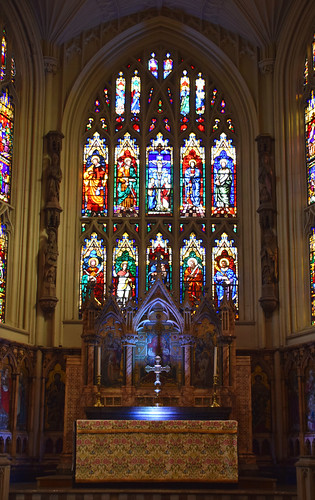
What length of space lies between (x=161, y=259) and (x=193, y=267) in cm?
113

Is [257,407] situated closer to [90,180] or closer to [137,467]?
[137,467]

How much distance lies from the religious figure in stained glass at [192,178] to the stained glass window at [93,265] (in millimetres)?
2732

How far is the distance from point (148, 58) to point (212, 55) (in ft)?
6.86

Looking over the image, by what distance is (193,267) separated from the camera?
22.6 metres

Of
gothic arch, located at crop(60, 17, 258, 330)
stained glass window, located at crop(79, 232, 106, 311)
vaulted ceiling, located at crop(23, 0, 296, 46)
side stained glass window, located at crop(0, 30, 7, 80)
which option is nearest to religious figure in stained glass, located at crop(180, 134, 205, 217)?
gothic arch, located at crop(60, 17, 258, 330)

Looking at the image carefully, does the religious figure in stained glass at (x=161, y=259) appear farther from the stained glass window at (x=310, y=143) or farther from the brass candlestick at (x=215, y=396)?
the stained glass window at (x=310, y=143)

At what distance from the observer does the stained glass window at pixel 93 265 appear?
22391mm

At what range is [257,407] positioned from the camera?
20.6 meters

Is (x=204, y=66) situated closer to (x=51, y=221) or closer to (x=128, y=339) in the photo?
(x=51, y=221)

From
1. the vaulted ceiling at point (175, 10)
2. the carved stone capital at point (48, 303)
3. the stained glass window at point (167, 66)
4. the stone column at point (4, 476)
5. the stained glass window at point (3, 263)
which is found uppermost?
the vaulted ceiling at point (175, 10)

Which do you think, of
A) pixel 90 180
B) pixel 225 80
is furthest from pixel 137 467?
pixel 225 80

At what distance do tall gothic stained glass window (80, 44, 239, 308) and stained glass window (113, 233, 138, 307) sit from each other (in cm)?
3

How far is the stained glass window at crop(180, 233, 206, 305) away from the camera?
22.3m

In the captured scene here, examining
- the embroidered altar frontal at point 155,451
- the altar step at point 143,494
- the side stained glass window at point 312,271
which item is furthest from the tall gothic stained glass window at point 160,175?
the altar step at point 143,494
